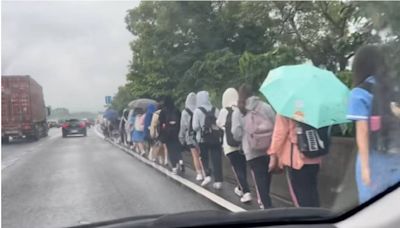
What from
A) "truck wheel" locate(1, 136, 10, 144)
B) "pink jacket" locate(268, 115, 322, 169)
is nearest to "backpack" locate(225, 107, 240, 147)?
"pink jacket" locate(268, 115, 322, 169)

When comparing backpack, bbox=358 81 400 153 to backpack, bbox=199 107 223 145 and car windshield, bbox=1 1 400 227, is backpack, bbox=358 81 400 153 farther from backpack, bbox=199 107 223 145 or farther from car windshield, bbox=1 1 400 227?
backpack, bbox=199 107 223 145

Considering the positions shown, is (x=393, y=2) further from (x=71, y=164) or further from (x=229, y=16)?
(x=71, y=164)

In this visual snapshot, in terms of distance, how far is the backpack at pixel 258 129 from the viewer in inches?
208

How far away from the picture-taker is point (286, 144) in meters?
4.69

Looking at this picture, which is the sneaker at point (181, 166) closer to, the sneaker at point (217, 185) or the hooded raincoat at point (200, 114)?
the sneaker at point (217, 185)

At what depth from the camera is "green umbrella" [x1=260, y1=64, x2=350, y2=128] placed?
399 centimetres

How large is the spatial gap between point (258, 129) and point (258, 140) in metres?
0.12

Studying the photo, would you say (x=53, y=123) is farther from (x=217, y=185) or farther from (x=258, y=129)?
(x=217, y=185)

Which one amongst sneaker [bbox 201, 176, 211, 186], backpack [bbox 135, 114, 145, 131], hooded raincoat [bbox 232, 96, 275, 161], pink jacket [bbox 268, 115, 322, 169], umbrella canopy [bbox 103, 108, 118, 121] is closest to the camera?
umbrella canopy [bbox 103, 108, 118, 121]

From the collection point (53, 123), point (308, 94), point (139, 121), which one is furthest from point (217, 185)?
point (53, 123)

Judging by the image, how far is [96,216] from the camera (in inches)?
140

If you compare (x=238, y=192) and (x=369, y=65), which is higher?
(x=369, y=65)

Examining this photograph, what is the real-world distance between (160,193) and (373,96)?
1854mm

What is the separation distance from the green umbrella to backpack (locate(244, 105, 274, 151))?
61 centimetres
